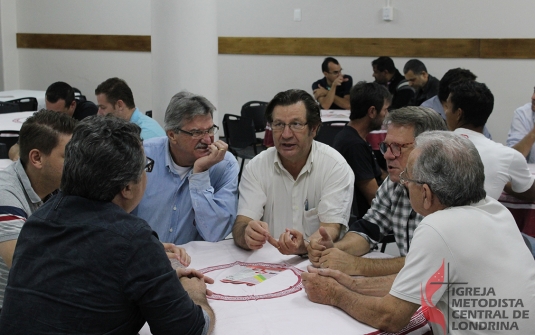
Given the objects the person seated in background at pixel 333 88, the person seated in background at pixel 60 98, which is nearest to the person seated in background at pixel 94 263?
the person seated in background at pixel 60 98

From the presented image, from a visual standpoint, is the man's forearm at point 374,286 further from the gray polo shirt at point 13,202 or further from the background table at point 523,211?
the background table at point 523,211

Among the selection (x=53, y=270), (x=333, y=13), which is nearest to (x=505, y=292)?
(x=53, y=270)

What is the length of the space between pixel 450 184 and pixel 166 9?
3718mm

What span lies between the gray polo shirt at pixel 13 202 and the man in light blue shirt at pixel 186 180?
834mm

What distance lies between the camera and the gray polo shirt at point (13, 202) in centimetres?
217

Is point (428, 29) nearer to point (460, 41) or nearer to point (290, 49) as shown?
point (460, 41)

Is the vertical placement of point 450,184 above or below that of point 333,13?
below

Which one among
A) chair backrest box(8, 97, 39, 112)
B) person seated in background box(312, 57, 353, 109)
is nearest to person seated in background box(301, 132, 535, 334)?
chair backrest box(8, 97, 39, 112)

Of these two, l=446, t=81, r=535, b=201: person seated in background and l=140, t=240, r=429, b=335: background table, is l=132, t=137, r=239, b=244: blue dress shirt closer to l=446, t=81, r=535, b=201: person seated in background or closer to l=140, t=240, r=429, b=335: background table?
l=140, t=240, r=429, b=335: background table

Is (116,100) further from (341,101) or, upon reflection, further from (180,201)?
(341,101)

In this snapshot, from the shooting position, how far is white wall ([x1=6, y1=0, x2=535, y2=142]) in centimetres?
855

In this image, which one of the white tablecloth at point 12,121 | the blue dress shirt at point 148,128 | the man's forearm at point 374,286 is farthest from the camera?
the white tablecloth at point 12,121

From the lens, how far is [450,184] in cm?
202

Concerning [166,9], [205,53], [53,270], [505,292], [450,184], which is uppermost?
[166,9]
